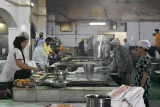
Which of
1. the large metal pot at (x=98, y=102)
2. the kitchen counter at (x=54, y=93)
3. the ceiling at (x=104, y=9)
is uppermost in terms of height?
the ceiling at (x=104, y=9)

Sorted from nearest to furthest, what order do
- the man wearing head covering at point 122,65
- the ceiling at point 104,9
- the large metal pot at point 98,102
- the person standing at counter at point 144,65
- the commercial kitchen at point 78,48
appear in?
the large metal pot at point 98,102, the commercial kitchen at point 78,48, the person standing at counter at point 144,65, the man wearing head covering at point 122,65, the ceiling at point 104,9

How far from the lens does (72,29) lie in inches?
773

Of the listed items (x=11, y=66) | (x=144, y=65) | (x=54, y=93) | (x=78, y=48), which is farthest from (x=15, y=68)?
(x=78, y=48)

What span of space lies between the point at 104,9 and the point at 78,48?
516cm

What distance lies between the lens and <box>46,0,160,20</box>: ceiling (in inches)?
763

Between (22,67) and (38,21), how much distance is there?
13082mm

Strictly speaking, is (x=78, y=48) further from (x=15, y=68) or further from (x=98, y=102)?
(x=98, y=102)

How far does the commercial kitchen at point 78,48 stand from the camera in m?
3.77

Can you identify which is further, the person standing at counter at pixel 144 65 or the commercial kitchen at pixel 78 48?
the person standing at counter at pixel 144 65

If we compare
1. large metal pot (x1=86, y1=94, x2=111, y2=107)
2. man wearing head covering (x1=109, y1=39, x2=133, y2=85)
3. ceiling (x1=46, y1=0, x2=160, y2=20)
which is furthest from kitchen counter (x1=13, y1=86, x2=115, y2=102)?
ceiling (x1=46, y1=0, x2=160, y2=20)

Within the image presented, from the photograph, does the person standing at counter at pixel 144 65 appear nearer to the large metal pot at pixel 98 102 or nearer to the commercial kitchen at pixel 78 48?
the commercial kitchen at pixel 78 48

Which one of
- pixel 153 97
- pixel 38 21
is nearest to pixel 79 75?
pixel 153 97

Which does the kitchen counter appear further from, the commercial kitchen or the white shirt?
the white shirt

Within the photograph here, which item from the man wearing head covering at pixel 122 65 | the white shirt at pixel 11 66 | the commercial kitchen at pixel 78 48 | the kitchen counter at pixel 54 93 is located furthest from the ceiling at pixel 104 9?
the kitchen counter at pixel 54 93
